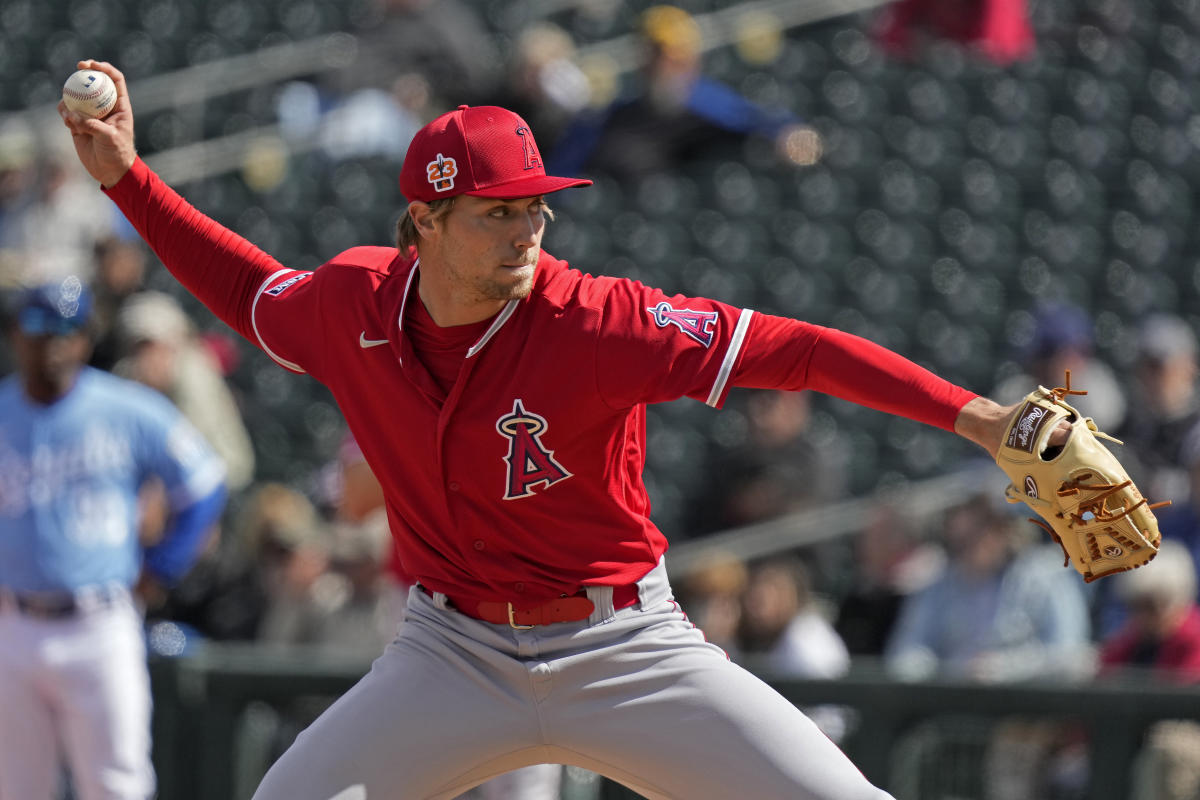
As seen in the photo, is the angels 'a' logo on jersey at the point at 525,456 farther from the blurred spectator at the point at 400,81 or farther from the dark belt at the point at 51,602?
the blurred spectator at the point at 400,81

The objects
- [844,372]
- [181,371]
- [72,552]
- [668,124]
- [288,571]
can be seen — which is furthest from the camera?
[668,124]

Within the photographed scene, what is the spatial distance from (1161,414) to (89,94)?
4620 mm

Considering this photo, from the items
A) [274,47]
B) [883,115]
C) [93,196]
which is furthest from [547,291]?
[274,47]

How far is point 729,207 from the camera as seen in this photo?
959 cm

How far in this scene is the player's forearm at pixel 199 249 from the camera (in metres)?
3.60

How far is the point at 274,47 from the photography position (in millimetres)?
10469

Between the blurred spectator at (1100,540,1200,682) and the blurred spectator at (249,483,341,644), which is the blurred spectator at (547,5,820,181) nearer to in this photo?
the blurred spectator at (249,483,341,644)

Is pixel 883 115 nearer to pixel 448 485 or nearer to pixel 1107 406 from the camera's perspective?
pixel 1107 406

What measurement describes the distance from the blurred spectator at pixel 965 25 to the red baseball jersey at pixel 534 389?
6.52 metres

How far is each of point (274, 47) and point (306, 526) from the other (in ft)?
13.9

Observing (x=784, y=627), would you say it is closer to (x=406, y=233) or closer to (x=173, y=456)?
(x=173, y=456)

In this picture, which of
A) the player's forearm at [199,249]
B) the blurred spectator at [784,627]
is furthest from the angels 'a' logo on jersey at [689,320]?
the blurred spectator at [784,627]

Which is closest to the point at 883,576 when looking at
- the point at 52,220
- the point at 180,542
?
the point at 180,542

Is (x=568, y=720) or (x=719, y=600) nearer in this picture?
(x=568, y=720)
